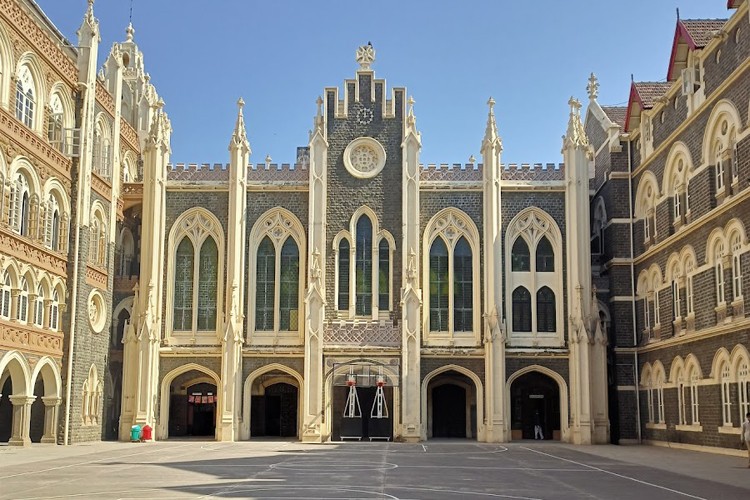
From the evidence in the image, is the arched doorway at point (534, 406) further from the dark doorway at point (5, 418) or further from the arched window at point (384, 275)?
the dark doorway at point (5, 418)

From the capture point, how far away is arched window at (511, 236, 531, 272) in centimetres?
4388

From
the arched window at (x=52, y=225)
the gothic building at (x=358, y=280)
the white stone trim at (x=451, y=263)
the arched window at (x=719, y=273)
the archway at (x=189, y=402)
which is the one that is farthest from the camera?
the white stone trim at (x=451, y=263)

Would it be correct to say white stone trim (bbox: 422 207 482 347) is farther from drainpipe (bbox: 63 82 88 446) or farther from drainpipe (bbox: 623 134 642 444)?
drainpipe (bbox: 63 82 88 446)

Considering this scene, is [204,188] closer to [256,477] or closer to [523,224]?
[523,224]

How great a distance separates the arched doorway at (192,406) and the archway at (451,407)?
10.4 metres

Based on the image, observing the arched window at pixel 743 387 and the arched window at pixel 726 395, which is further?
the arched window at pixel 726 395

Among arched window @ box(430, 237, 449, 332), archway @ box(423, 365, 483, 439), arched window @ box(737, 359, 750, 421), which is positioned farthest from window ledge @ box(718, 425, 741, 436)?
archway @ box(423, 365, 483, 439)

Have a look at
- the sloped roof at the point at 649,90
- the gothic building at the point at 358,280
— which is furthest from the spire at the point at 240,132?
the sloped roof at the point at 649,90

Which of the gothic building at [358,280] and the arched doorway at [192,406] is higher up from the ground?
the gothic building at [358,280]

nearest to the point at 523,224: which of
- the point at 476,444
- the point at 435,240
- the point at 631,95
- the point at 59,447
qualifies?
the point at 435,240

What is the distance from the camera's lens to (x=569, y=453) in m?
33.6

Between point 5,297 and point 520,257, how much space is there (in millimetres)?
22510

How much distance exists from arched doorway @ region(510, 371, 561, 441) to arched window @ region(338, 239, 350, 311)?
351 inches

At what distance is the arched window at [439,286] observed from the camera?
43.7m
